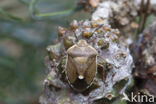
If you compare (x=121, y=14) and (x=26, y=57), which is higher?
(x=121, y=14)

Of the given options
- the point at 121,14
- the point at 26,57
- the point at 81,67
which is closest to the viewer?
the point at 81,67

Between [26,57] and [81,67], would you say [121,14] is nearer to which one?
[81,67]

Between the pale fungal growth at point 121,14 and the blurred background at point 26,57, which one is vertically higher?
the pale fungal growth at point 121,14

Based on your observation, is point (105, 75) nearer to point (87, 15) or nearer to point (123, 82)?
point (123, 82)

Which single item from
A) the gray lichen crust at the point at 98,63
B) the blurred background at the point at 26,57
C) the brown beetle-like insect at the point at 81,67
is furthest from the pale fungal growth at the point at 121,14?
the blurred background at the point at 26,57

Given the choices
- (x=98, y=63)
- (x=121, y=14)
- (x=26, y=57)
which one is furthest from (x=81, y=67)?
(x=26, y=57)

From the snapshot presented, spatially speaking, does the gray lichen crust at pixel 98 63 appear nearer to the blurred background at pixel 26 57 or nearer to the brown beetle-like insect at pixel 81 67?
the brown beetle-like insect at pixel 81 67
